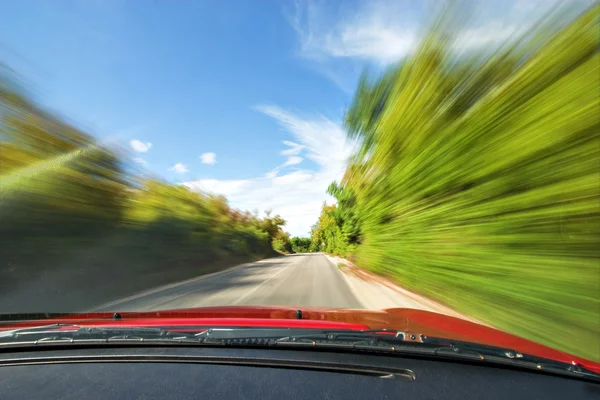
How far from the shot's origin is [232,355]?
2305mm

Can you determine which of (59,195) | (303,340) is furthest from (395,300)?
(59,195)

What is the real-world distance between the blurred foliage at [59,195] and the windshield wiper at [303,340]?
27.7 ft

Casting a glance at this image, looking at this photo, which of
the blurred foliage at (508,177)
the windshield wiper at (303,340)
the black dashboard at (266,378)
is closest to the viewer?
the black dashboard at (266,378)

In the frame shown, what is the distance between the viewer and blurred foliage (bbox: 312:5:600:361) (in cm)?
466

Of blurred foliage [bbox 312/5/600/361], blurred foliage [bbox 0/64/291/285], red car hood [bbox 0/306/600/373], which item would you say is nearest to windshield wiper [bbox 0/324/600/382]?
red car hood [bbox 0/306/600/373]

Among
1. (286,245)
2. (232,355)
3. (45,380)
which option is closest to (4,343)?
(45,380)

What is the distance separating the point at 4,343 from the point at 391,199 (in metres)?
11.3

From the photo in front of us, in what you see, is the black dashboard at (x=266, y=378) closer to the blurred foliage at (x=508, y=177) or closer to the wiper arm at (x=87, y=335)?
the wiper arm at (x=87, y=335)

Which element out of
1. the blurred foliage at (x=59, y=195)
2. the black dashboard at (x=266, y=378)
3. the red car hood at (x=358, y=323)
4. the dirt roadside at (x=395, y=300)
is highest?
the blurred foliage at (x=59, y=195)

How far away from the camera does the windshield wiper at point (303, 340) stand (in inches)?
84.5

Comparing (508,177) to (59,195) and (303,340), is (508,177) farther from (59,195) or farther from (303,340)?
(59,195)

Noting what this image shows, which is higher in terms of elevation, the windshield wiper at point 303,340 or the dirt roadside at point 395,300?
the windshield wiper at point 303,340

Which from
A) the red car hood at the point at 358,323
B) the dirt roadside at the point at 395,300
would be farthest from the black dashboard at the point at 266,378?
the dirt roadside at the point at 395,300

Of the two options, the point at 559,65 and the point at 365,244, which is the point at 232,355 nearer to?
the point at 559,65
